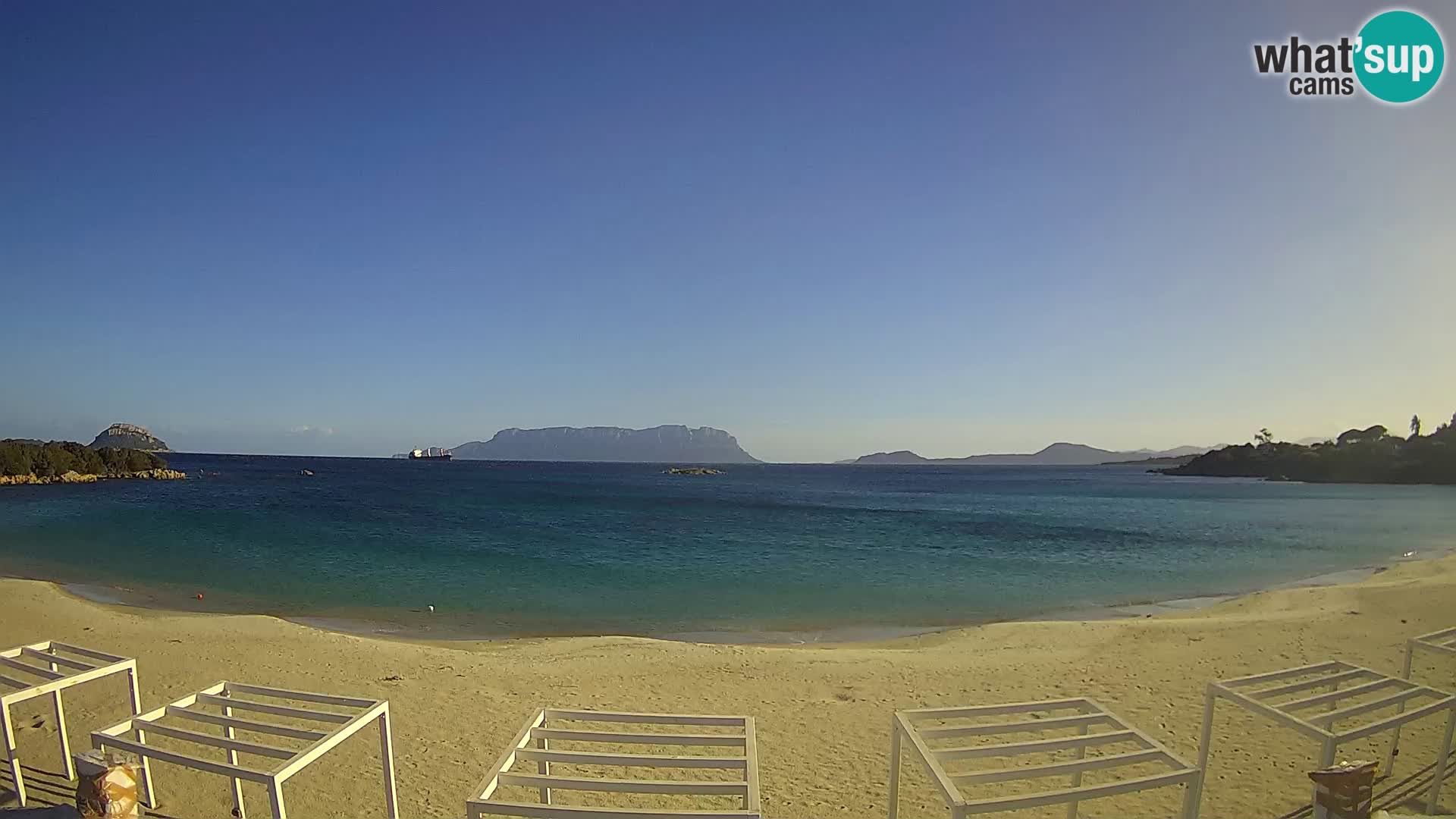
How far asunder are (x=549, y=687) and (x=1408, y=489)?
3259 inches

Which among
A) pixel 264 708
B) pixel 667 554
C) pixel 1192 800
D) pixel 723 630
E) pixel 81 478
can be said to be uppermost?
pixel 264 708

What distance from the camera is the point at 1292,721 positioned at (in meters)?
3.98

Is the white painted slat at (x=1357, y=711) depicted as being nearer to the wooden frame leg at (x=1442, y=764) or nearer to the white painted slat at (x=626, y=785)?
the wooden frame leg at (x=1442, y=764)

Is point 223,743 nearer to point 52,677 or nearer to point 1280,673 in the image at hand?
point 52,677

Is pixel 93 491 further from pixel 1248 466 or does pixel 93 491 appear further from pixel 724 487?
pixel 1248 466

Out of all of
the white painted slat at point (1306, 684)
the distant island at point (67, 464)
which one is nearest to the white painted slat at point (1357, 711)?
the white painted slat at point (1306, 684)

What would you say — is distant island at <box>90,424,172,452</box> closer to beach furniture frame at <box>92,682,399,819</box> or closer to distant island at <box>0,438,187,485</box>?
distant island at <box>0,438,187,485</box>

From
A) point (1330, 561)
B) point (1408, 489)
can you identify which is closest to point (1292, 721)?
point (1330, 561)

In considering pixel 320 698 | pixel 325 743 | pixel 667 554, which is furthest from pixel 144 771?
pixel 667 554

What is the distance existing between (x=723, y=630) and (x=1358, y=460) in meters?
95.8

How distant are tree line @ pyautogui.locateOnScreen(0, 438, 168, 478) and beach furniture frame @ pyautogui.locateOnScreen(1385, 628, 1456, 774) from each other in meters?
70.1

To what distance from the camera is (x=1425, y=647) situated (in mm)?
5352

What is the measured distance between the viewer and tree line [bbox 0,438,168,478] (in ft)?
160

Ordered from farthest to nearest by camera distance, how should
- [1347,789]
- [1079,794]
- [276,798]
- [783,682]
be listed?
[783,682]
[276,798]
[1079,794]
[1347,789]
